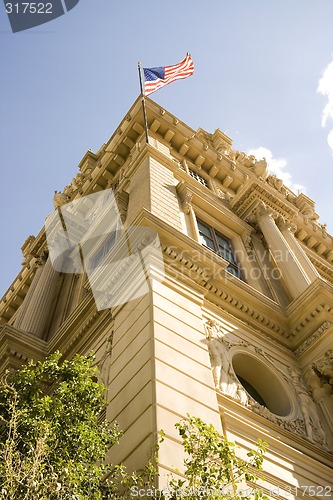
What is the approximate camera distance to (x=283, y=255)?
64.2 ft

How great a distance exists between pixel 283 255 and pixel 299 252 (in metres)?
1.85

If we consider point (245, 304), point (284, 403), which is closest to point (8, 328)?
point (245, 304)

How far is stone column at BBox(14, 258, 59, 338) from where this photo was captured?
19688 mm

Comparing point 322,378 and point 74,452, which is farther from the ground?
point 322,378

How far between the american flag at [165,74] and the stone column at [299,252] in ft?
27.9

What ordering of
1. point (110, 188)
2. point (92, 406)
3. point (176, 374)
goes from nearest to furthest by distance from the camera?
point (92, 406) < point (176, 374) < point (110, 188)

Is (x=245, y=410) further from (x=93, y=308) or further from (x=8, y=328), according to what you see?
(x=8, y=328)

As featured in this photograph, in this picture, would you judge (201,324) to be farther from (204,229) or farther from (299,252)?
(299,252)

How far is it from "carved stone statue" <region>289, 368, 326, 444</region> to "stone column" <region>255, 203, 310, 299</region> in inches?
165

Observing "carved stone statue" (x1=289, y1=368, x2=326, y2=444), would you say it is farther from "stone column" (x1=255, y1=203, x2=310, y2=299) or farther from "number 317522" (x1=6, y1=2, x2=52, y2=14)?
"number 317522" (x1=6, y1=2, x2=52, y2=14)

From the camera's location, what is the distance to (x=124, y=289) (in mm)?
12758

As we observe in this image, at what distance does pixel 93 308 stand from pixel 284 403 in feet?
18.2

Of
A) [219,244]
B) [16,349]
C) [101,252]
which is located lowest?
[16,349]

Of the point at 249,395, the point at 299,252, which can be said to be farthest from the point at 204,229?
the point at 249,395
